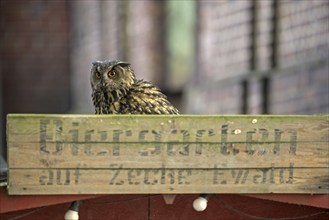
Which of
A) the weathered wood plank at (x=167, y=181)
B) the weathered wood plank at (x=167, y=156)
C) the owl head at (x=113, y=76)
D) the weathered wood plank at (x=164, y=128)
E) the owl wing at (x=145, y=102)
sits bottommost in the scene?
the weathered wood plank at (x=167, y=181)

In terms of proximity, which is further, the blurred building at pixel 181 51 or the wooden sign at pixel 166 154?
the blurred building at pixel 181 51

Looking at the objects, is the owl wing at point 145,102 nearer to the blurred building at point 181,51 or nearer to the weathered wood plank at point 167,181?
the weathered wood plank at point 167,181

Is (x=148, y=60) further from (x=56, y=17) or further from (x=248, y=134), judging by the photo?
(x=248, y=134)

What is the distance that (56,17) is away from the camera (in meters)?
14.6

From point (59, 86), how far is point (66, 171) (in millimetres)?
11375

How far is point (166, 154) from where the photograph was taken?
11.3 feet

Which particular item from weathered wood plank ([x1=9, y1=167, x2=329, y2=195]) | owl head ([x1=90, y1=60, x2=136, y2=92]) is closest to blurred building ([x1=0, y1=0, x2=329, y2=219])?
owl head ([x1=90, y1=60, x2=136, y2=92])

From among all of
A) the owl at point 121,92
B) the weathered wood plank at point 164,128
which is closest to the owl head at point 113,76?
the owl at point 121,92

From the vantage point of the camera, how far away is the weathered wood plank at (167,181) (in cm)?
341

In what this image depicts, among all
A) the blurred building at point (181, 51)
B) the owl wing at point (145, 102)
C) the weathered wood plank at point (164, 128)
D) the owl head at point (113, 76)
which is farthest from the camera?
the blurred building at point (181, 51)

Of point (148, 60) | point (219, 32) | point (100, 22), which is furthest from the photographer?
point (100, 22)

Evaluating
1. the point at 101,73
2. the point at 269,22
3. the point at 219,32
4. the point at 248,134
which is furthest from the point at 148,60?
the point at 248,134

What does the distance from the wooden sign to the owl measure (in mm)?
1085

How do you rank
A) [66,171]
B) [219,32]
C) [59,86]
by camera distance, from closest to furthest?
[66,171] → [219,32] → [59,86]
